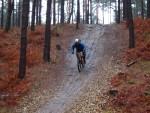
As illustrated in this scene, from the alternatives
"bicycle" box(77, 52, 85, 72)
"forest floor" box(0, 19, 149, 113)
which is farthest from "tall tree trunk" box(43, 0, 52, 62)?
"bicycle" box(77, 52, 85, 72)

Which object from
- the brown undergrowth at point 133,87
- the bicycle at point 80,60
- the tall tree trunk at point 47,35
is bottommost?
the brown undergrowth at point 133,87

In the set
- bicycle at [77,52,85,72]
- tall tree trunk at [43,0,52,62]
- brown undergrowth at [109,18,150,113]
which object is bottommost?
brown undergrowth at [109,18,150,113]

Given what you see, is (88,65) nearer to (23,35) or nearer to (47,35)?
(47,35)

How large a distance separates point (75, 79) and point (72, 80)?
24 cm

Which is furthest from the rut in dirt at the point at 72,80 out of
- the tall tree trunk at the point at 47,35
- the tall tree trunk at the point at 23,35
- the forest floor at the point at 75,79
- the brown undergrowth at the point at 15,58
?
the tall tree trunk at the point at 23,35

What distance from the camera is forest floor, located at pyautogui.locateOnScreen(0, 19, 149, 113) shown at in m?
17.8

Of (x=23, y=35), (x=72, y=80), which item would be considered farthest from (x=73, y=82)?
(x=23, y=35)

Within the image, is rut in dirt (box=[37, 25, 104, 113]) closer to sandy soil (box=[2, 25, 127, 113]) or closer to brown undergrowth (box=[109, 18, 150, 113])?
sandy soil (box=[2, 25, 127, 113])

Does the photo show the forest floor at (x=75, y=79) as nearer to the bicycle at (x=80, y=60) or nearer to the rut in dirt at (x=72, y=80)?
the rut in dirt at (x=72, y=80)

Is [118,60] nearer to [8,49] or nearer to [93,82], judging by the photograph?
[93,82]

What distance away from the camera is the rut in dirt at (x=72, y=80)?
58.8 ft

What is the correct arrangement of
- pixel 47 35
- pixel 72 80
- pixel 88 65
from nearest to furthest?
pixel 72 80, pixel 88 65, pixel 47 35

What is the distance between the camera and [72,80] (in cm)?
2205

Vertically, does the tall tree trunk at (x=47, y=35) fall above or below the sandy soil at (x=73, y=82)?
above
